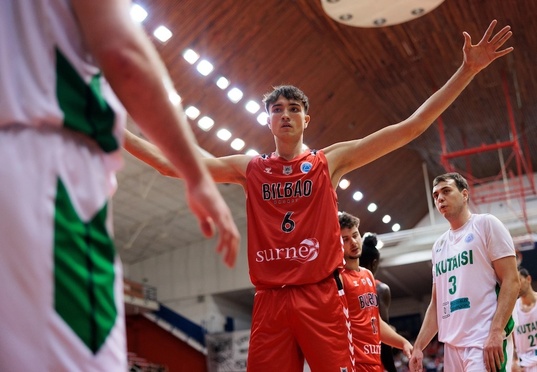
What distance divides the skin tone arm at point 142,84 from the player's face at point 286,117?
2874 millimetres

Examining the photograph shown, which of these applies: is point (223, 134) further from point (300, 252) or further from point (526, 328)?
point (300, 252)

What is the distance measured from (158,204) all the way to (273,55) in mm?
8466

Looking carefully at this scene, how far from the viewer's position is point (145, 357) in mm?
27797

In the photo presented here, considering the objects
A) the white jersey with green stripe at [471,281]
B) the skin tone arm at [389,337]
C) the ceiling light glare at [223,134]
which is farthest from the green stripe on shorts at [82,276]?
the ceiling light glare at [223,134]

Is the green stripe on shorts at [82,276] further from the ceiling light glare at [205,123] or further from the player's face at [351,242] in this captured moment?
the ceiling light glare at [205,123]

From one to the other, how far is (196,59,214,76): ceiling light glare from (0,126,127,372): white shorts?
1392cm

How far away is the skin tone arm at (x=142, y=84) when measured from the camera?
1536 mm

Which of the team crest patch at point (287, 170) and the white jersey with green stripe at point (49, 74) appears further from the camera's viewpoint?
the team crest patch at point (287, 170)

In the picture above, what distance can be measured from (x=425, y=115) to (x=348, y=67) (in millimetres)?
13973

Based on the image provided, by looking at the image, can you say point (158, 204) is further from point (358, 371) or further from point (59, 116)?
point (59, 116)

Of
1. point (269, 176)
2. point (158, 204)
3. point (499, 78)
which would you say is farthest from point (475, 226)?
point (158, 204)

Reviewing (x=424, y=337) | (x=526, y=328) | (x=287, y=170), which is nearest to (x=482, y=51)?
(x=287, y=170)

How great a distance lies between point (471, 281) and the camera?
5273 millimetres

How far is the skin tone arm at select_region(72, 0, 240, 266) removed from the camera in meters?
1.54
